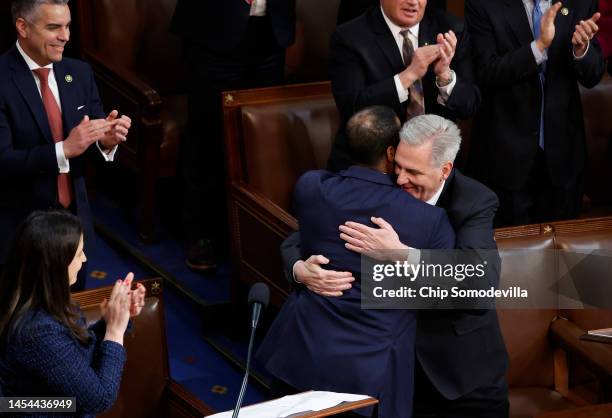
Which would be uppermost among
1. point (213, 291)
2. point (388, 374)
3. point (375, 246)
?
point (375, 246)

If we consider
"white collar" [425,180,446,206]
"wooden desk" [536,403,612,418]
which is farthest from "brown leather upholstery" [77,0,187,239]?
"wooden desk" [536,403,612,418]

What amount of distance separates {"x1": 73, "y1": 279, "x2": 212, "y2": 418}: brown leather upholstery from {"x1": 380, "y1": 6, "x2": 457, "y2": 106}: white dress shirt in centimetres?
86

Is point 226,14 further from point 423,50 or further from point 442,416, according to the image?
point 442,416

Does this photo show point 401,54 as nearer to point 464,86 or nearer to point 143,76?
point 464,86

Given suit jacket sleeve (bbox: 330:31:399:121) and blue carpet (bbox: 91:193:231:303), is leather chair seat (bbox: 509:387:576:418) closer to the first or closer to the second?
suit jacket sleeve (bbox: 330:31:399:121)

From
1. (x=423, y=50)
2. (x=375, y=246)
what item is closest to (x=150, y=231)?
(x=423, y=50)

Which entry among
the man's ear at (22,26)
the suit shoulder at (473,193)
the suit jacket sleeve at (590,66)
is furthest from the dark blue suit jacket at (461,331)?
the man's ear at (22,26)

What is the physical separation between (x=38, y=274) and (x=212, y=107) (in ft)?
6.23

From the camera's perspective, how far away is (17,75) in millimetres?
3178

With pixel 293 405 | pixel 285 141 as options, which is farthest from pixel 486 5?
pixel 293 405

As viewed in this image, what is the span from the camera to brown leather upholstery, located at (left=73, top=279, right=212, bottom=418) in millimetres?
2936

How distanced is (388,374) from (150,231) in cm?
176

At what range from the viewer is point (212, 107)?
4.18 metres

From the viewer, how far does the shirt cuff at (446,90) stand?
3.38m
